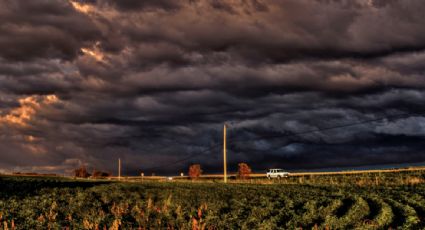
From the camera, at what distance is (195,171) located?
132 m

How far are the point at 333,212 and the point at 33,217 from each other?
819 inches

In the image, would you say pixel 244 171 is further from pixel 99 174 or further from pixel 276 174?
pixel 99 174

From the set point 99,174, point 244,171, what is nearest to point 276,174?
point 244,171

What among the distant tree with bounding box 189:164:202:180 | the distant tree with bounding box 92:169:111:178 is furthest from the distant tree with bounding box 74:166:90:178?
the distant tree with bounding box 189:164:202:180

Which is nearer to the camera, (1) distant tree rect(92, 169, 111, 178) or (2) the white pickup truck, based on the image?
(2) the white pickup truck

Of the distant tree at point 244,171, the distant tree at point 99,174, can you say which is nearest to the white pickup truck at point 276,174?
the distant tree at point 244,171

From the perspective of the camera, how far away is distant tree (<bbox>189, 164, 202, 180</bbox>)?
132250 millimetres

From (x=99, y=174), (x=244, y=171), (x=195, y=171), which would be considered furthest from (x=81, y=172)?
(x=244, y=171)

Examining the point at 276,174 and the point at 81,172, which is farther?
the point at 81,172

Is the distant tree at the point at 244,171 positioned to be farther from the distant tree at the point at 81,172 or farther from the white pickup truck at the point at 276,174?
the distant tree at the point at 81,172

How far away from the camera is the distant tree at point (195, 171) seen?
132250 mm

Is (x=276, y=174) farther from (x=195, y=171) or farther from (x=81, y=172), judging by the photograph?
(x=81, y=172)

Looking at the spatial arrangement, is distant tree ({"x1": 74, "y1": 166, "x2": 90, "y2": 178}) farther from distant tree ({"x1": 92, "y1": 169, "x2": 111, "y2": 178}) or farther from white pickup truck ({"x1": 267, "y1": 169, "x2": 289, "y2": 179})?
white pickup truck ({"x1": 267, "y1": 169, "x2": 289, "y2": 179})

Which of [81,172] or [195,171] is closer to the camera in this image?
[195,171]
